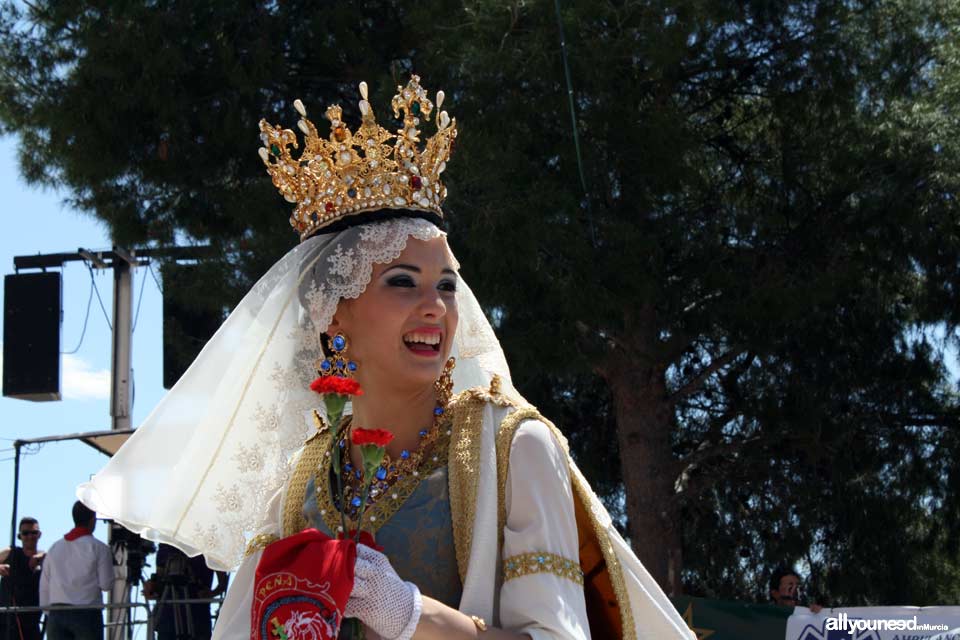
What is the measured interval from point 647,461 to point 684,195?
5.77 feet

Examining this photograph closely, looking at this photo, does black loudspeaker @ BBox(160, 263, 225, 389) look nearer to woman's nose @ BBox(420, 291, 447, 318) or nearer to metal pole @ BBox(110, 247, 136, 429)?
metal pole @ BBox(110, 247, 136, 429)

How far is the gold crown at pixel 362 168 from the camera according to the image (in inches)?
106

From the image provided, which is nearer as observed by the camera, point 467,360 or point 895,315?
point 467,360

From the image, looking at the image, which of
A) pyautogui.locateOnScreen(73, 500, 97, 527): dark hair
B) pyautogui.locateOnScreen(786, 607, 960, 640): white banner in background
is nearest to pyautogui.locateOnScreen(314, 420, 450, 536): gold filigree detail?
pyautogui.locateOnScreen(786, 607, 960, 640): white banner in background

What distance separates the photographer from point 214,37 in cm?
902

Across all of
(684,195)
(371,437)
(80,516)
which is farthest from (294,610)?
(684,195)

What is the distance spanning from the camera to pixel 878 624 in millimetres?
7074

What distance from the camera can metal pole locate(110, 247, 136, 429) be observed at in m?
10.8

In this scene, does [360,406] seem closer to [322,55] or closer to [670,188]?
[670,188]

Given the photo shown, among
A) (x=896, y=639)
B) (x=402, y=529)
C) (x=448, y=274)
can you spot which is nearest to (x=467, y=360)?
(x=448, y=274)

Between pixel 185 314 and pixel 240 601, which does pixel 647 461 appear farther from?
pixel 240 601

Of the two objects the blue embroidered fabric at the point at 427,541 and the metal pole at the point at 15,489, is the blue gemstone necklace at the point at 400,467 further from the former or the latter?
the metal pole at the point at 15,489

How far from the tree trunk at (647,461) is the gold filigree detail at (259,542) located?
6.34 metres

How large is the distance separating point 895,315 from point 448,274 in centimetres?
736
